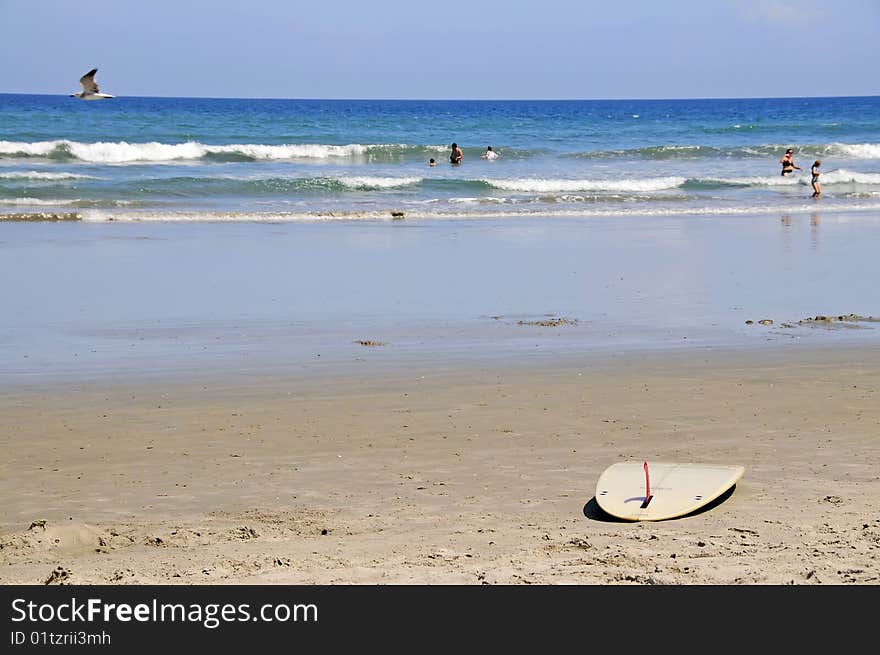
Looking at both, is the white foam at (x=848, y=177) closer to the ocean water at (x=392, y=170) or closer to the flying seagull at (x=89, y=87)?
the ocean water at (x=392, y=170)

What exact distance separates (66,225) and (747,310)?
1201 centimetres

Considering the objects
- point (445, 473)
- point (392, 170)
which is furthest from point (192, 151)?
point (445, 473)

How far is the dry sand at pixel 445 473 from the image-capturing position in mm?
4926

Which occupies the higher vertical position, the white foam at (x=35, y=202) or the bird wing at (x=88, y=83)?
the bird wing at (x=88, y=83)

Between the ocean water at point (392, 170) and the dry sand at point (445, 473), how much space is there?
514 inches

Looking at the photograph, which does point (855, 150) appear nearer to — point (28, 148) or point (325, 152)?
point (325, 152)

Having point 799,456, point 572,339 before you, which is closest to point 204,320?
point 572,339

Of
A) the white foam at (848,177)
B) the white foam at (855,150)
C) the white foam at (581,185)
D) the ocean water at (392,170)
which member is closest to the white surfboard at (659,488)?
the ocean water at (392,170)

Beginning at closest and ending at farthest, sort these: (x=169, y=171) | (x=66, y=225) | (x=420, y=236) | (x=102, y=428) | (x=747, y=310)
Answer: (x=102, y=428)
(x=747, y=310)
(x=420, y=236)
(x=66, y=225)
(x=169, y=171)

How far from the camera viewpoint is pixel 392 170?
3391cm

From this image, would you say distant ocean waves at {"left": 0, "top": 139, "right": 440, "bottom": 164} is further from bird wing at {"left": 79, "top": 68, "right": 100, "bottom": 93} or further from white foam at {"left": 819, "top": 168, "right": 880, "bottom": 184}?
bird wing at {"left": 79, "top": 68, "right": 100, "bottom": 93}

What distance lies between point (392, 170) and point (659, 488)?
2854 cm

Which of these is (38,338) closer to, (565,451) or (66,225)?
(565,451)

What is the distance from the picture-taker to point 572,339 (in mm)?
10031
